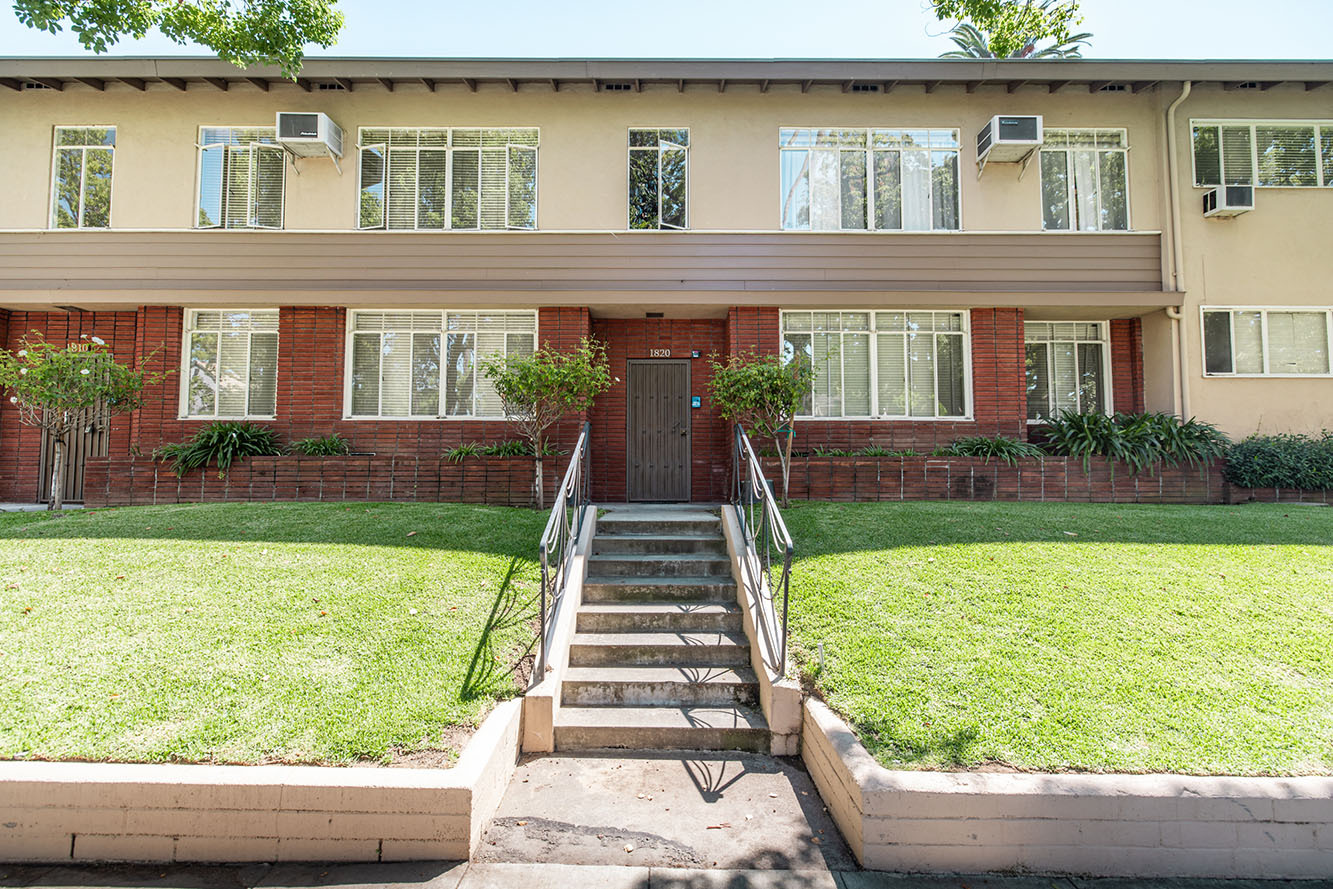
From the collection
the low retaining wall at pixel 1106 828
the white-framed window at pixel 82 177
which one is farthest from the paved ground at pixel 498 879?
the white-framed window at pixel 82 177

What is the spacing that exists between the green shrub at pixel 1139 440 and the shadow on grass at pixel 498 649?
8.26 meters

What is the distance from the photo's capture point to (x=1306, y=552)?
656 cm

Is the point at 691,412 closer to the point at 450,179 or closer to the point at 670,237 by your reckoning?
the point at 670,237

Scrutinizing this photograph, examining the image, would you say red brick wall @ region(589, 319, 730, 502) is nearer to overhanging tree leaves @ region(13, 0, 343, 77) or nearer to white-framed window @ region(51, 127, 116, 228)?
overhanging tree leaves @ region(13, 0, 343, 77)

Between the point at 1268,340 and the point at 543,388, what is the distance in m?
11.3

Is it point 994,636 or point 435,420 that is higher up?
point 435,420

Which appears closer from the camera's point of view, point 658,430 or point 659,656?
point 659,656

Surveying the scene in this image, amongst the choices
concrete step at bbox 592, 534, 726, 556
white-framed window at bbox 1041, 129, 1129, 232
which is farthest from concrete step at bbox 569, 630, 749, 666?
white-framed window at bbox 1041, 129, 1129, 232

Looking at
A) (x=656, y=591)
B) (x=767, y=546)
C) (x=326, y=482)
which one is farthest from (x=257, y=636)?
(x=326, y=482)

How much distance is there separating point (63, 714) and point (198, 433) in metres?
7.60

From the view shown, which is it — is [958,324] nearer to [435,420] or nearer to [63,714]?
[435,420]

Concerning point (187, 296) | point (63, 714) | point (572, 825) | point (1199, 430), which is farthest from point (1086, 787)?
point (187, 296)

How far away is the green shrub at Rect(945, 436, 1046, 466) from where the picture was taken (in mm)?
9602

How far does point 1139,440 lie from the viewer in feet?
32.1
